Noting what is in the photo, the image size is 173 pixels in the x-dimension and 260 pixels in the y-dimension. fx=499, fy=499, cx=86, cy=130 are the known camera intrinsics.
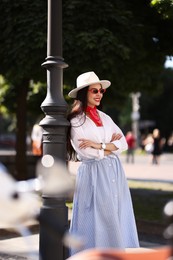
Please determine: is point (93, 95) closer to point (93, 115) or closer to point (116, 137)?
point (93, 115)

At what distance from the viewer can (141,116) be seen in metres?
53.3

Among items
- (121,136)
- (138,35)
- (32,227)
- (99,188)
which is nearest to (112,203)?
(99,188)

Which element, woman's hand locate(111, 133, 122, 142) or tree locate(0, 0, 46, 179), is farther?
tree locate(0, 0, 46, 179)

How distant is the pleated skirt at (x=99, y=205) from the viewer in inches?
171

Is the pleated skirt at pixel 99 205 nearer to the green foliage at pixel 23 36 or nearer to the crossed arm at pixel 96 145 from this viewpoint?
the crossed arm at pixel 96 145

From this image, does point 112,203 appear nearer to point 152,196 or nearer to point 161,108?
point 152,196

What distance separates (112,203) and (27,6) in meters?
5.30

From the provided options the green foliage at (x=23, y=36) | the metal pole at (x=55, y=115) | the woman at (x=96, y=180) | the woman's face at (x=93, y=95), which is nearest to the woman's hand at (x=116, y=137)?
the woman at (x=96, y=180)

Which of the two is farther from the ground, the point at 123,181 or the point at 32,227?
the point at 123,181

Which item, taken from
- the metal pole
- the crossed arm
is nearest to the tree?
the metal pole

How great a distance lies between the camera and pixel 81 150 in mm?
4414

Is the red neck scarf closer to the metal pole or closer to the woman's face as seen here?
the woman's face

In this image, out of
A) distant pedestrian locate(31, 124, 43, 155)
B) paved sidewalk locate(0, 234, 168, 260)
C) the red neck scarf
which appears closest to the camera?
the red neck scarf

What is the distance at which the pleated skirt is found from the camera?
435 centimetres
